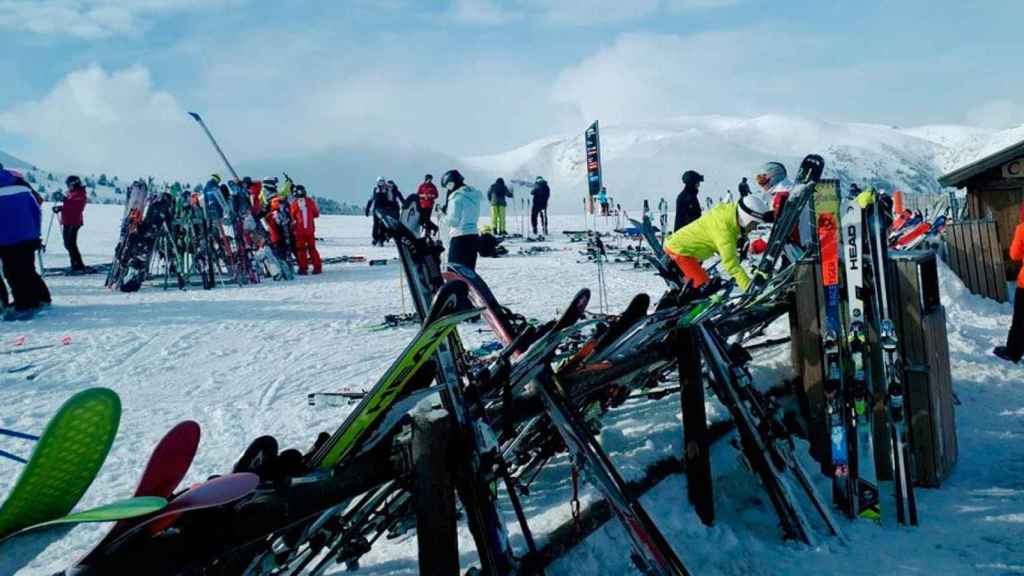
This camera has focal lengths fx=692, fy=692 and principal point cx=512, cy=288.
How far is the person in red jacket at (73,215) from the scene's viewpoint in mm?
13703

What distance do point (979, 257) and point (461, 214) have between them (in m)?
9.01

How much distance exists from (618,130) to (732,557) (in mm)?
142175

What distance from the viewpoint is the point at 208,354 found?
24.1 feet

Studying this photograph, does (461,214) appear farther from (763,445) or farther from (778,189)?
(763,445)

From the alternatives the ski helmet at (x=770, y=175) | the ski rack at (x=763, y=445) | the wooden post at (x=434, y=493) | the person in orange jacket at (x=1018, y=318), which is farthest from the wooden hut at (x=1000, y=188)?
the wooden post at (x=434, y=493)

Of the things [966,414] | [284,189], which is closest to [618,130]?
[284,189]

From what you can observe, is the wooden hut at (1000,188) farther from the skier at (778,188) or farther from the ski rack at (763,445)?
the ski rack at (763,445)

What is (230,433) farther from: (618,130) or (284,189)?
(618,130)

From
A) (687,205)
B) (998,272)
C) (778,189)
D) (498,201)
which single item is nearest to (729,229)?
(778,189)

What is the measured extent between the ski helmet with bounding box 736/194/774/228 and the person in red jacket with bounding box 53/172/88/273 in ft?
42.1

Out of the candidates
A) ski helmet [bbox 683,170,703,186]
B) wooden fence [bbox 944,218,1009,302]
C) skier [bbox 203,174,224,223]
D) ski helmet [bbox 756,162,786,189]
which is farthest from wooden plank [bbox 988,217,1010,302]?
skier [bbox 203,174,224,223]

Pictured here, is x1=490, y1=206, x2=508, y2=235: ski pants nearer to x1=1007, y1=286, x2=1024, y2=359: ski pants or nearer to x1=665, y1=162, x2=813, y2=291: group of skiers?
x1=665, y1=162, x2=813, y2=291: group of skiers

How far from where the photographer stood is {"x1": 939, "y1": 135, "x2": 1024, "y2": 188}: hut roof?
11.9 m

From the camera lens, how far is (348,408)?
17.7ft
